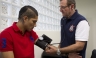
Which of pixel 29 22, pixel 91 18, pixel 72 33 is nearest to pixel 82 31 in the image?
pixel 72 33

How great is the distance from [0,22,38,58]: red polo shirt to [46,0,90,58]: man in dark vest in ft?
0.94

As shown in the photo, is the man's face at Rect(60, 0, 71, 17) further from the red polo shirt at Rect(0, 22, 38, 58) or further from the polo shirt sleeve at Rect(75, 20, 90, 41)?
the red polo shirt at Rect(0, 22, 38, 58)

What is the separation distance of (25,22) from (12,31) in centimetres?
14

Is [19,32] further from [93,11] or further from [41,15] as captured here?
[93,11]

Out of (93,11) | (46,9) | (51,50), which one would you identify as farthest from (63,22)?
(93,11)

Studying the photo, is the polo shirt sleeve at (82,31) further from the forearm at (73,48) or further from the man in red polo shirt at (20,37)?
the man in red polo shirt at (20,37)

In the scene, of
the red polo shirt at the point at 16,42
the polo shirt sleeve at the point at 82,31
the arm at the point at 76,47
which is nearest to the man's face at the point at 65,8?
the polo shirt sleeve at the point at 82,31

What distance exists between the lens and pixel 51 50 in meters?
1.42

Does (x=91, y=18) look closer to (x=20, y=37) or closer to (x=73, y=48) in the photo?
(x=73, y=48)

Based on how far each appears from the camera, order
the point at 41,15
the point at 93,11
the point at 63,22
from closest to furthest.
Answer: the point at 63,22
the point at 41,15
the point at 93,11

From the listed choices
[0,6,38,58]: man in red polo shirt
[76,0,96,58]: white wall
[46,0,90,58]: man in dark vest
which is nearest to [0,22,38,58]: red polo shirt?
[0,6,38,58]: man in red polo shirt

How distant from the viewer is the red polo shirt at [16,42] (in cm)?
105

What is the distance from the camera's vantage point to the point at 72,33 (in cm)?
142

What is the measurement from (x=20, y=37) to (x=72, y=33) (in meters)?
0.58
